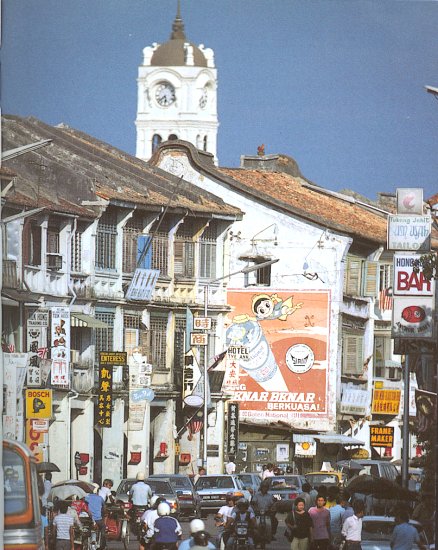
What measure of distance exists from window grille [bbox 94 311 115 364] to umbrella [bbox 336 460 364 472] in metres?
2.50

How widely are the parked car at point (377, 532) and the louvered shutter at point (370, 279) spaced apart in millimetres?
2123

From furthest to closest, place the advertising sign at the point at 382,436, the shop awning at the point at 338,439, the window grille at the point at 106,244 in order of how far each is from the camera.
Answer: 1. the shop awning at the point at 338,439
2. the advertising sign at the point at 382,436
3. the window grille at the point at 106,244

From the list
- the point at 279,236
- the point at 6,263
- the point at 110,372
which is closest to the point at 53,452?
the point at 110,372

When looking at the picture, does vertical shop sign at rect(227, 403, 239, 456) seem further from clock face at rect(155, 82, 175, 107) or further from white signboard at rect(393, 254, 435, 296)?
clock face at rect(155, 82, 175, 107)

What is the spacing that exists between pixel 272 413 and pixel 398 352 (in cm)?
227

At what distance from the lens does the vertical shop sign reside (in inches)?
705

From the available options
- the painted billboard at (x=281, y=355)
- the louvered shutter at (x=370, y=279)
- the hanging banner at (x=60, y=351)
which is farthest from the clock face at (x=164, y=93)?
the louvered shutter at (x=370, y=279)

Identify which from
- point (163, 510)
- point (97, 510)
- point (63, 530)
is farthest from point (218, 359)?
point (163, 510)

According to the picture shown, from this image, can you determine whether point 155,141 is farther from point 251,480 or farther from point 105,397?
point 251,480

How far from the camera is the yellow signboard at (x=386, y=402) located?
17266mm

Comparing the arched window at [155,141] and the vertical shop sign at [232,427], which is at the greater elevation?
the arched window at [155,141]

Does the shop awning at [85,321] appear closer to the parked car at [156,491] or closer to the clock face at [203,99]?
the parked car at [156,491]

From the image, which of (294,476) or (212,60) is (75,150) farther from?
(294,476)

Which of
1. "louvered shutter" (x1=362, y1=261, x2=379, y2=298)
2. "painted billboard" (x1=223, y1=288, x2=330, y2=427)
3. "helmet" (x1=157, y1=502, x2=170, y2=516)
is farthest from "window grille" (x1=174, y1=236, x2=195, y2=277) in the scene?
"helmet" (x1=157, y1=502, x2=170, y2=516)
